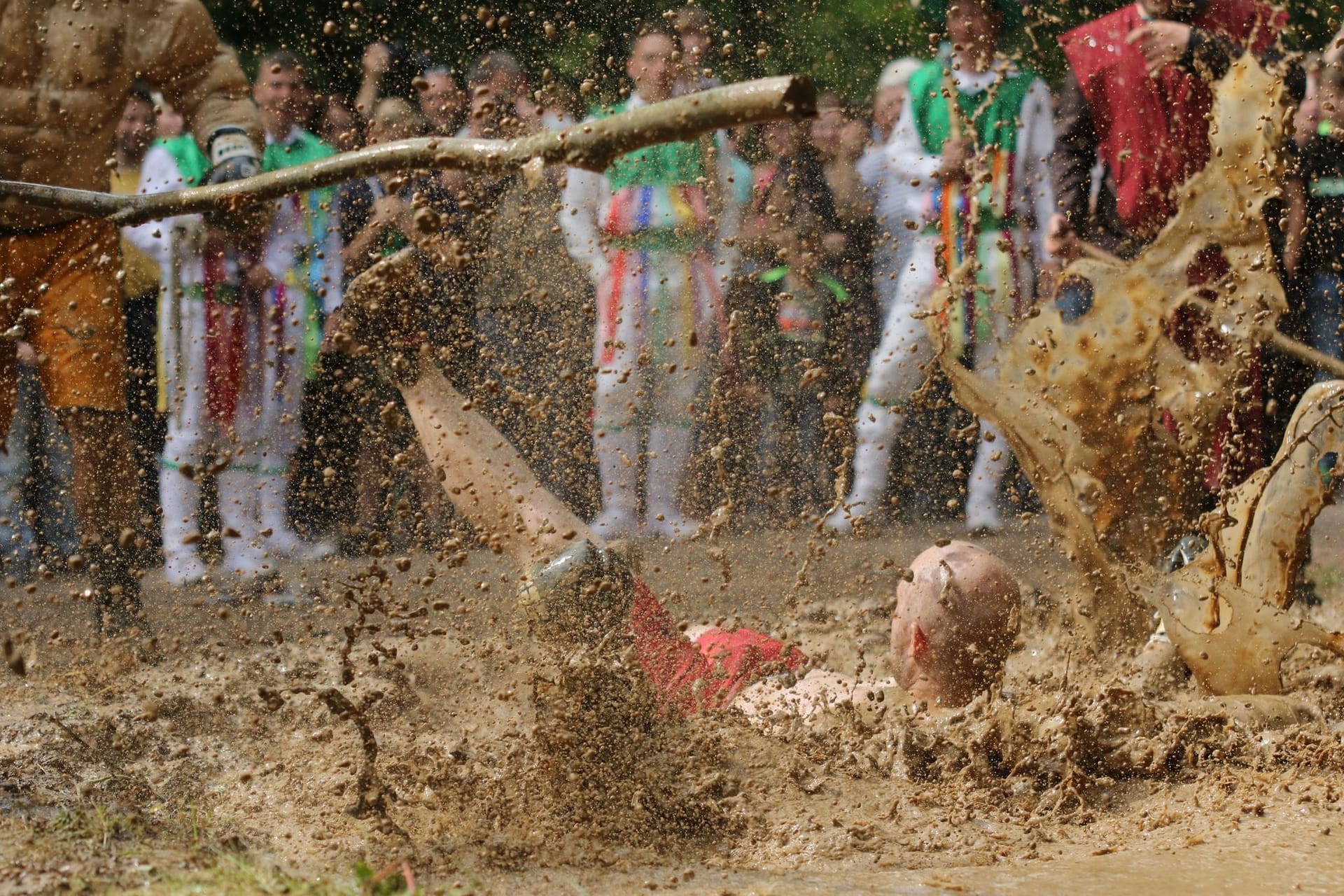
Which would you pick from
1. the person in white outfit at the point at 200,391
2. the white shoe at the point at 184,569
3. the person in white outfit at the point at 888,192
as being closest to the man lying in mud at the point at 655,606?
the person in white outfit at the point at 200,391

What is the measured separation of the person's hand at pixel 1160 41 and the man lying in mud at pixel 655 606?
227 centimetres

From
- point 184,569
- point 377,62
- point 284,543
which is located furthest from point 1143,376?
point 184,569

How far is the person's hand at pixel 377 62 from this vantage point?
16.9ft

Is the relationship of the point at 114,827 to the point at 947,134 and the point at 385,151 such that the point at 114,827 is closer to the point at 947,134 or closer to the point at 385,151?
the point at 385,151

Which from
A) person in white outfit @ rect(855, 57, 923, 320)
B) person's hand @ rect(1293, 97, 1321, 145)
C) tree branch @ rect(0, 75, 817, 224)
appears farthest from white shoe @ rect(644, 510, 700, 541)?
tree branch @ rect(0, 75, 817, 224)

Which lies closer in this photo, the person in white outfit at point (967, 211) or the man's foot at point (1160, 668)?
the man's foot at point (1160, 668)

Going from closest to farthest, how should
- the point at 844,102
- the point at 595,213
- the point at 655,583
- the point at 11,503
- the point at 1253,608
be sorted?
the point at 1253,608 → the point at 655,583 → the point at 595,213 → the point at 11,503 → the point at 844,102

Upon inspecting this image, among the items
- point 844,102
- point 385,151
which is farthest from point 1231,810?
point 844,102

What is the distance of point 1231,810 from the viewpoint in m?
2.78

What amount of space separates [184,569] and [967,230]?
3512mm

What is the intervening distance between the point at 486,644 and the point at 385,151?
76.4 inches

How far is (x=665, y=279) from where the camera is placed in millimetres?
5488

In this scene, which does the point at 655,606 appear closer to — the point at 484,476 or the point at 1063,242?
the point at 484,476

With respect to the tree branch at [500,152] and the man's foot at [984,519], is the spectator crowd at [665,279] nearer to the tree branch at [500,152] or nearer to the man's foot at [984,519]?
the man's foot at [984,519]
